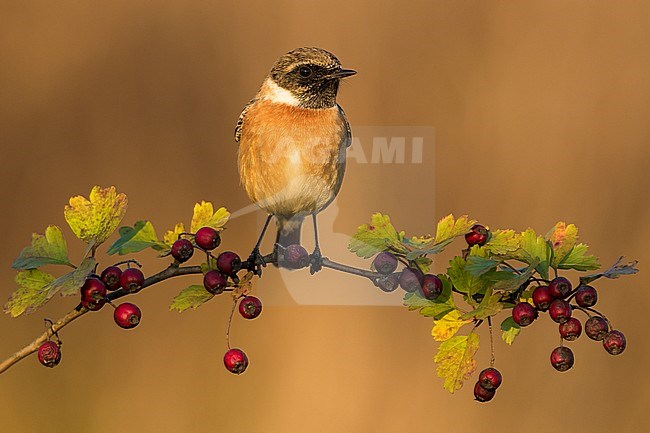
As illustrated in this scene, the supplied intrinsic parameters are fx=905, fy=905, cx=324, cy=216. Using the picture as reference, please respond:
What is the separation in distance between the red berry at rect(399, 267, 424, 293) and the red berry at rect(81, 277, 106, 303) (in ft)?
1.36

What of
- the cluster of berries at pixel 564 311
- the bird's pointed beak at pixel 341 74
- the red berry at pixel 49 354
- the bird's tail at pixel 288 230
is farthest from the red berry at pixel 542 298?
the bird's tail at pixel 288 230

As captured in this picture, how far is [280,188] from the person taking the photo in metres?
2.08

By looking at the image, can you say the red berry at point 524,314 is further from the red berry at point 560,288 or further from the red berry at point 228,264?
the red berry at point 228,264

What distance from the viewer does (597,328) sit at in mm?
1259

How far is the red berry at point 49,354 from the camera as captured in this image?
48.8 inches

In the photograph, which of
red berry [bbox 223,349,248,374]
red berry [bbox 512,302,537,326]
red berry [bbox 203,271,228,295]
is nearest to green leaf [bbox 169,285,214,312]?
red berry [bbox 203,271,228,295]

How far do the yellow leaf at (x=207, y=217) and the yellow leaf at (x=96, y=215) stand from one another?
0.38 feet

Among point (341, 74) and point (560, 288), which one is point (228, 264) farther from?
point (341, 74)

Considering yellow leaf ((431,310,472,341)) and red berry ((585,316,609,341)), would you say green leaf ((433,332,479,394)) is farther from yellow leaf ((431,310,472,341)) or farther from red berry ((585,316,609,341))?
red berry ((585,316,609,341))

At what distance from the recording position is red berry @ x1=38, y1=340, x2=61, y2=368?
1239mm

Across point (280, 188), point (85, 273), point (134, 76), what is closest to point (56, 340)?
point (85, 273)

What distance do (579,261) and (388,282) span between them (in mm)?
266

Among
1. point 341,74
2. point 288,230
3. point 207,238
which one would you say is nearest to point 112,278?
point 207,238

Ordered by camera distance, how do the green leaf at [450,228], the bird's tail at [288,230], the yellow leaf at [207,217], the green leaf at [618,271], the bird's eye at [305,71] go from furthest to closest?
1. the bird's tail at [288,230]
2. the bird's eye at [305,71]
3. the yellow leaf at [207,217]
4. the green leaf at [450,228]
5. the green leaf at [618,271]
